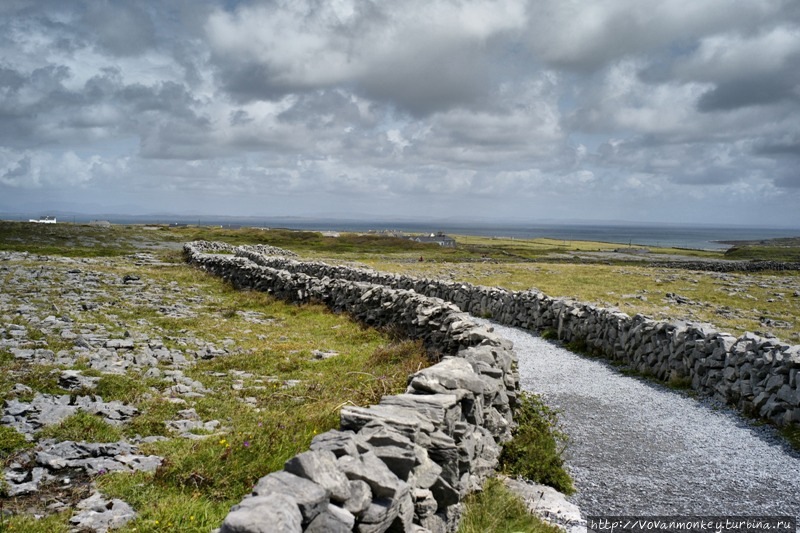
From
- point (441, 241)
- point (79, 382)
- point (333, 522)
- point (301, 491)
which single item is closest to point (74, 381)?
point (79, 382)

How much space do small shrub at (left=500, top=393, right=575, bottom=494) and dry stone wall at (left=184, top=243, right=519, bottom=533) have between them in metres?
0.32

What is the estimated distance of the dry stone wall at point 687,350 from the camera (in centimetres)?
1244

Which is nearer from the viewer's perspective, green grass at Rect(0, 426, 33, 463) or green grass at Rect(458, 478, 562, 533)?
green grass at Rect(458, 478, 562, 533)

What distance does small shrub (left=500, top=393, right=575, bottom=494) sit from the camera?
30.0 feet

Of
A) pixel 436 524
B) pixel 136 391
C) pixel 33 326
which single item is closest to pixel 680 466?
pixel 436 524

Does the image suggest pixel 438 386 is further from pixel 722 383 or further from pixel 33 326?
pixel 33 326

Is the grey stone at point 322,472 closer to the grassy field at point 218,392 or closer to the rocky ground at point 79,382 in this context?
the grassy field at point 218,392

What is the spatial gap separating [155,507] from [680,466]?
8951mm

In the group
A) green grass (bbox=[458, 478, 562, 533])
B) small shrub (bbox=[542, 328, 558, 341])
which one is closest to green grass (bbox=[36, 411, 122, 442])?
green grass (bbox=[458, 478, 562, 533])

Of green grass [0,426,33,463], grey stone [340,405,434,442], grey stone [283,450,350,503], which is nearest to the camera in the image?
grey stone [283,450,350,503]

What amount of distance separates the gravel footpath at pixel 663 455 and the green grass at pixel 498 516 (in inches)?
47.7

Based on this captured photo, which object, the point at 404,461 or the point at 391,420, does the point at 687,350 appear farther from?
the point at 404,461

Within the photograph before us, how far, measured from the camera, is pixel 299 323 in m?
22.1

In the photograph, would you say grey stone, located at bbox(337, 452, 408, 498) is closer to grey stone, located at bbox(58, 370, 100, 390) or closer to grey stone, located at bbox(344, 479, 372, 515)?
grey stone, located at bbox(344, 479, 372, 515)
